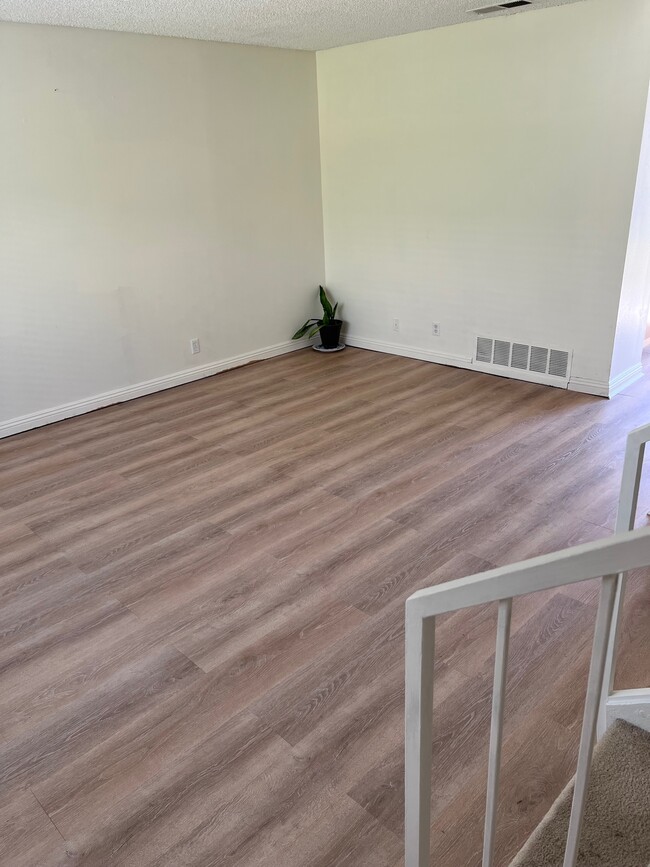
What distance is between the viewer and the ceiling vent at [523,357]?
451 centimetres

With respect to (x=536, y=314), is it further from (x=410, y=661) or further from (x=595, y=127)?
(x=410, y=661)

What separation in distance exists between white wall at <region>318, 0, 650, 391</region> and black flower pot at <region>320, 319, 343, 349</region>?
0.26m

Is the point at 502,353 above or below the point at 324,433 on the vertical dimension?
above

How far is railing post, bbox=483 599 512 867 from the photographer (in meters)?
0.87

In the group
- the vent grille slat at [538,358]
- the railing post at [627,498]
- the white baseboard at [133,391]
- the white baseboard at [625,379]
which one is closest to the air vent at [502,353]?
the vent grille slat at [538,358]

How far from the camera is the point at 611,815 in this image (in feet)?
4.29

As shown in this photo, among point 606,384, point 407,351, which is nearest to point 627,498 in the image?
point 606,384

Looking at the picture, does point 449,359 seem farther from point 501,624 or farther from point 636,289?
point 501,624

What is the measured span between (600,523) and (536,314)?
6.89ft

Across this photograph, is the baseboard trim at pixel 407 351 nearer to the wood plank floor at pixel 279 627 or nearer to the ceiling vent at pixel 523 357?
the ceiling vent at pixel 523 357

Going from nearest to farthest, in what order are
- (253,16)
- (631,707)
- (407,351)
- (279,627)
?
(631,707) < (279,627) < (253,16) < (407,351)

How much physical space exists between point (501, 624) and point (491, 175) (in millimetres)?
4223

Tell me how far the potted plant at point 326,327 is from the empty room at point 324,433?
36 mm

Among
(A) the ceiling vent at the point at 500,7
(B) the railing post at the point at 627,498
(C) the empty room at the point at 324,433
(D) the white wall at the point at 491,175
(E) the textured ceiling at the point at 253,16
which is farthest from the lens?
(D) the white wall at the point at 491,175
